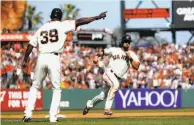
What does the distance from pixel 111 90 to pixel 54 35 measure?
3271mm

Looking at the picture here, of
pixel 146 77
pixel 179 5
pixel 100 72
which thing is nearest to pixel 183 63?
pixel 146 77

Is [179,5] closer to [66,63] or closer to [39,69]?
[66,63]

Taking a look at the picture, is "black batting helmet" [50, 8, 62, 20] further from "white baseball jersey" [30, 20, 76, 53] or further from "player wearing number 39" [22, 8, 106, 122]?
"white baseball jersey" [30, 20, 76, 53]

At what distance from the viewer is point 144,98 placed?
23.5 metres

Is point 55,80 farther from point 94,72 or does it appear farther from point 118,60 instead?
point 94,72

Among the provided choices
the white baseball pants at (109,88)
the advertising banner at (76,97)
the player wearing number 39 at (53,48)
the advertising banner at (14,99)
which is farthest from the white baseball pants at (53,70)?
the advertising banner at (76,97)

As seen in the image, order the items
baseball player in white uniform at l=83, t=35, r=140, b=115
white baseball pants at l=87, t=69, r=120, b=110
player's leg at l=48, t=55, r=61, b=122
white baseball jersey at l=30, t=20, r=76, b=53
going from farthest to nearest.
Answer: baseball player in white uniform at l=83, t=35, r=140, b=115
white baseball pants at l=87, t=69, r=120, b=110
white baseball jersey at l=30, t=20, r=76, b=53
player's leg at l=48, t=55, r=61, b=122

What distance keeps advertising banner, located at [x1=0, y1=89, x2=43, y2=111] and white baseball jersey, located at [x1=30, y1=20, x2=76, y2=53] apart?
42.7 feet

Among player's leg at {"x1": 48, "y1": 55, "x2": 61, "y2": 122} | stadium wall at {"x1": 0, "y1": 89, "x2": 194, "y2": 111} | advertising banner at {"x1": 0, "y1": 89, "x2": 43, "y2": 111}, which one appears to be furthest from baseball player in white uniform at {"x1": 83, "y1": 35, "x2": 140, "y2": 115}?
stadium wall at {"x1": 0, "y1": 89, "x2": 194, "y2": 111}

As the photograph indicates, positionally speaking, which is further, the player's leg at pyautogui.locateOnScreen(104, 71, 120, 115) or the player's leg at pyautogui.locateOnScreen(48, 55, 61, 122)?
the player's leg at pyautogui.locateOnScreen(104, 71, 120, 115)

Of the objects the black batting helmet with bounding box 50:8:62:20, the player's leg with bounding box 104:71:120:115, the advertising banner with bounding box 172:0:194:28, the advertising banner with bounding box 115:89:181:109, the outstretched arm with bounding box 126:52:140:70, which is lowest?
the advertising banner with bounding box 115:89:181:109

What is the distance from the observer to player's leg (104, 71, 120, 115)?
12.5 meters

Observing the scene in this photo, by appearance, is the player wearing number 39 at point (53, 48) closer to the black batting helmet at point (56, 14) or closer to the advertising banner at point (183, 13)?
the black batting helmet at point (56, 14)

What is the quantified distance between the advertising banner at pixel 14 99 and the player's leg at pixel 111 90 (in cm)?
1027
